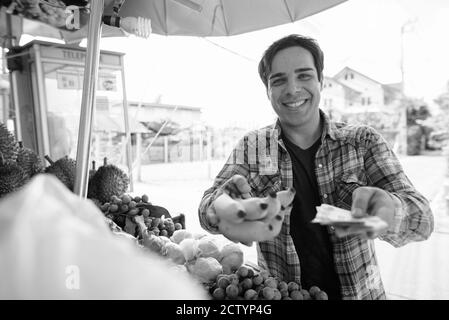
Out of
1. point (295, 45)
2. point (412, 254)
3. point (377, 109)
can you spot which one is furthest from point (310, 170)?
point (377, 109)

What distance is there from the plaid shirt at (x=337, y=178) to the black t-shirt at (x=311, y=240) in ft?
0.10

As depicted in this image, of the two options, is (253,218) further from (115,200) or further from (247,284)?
(115,200)


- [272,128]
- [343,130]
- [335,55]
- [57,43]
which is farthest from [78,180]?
[57,43]

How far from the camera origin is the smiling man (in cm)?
134

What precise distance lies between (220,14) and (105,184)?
1029 mm

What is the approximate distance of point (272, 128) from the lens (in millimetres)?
1562

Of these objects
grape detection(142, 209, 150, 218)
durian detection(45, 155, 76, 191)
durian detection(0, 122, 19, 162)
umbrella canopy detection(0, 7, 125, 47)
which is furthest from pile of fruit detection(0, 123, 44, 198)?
umbrella canopy detection(0, 7, 125, 47)

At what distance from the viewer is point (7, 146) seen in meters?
1.26

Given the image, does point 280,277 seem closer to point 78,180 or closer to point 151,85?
point 78,180

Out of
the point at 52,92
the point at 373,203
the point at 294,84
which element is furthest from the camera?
the point at 52,92

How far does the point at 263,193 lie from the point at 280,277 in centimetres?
35

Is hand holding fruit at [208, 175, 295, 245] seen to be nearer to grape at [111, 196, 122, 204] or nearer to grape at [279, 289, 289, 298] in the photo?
grape at [279, 289, 289, 298]

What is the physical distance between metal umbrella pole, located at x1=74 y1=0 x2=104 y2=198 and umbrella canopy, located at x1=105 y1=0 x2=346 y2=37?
695 millimetres

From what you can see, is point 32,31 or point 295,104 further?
point 32,31
